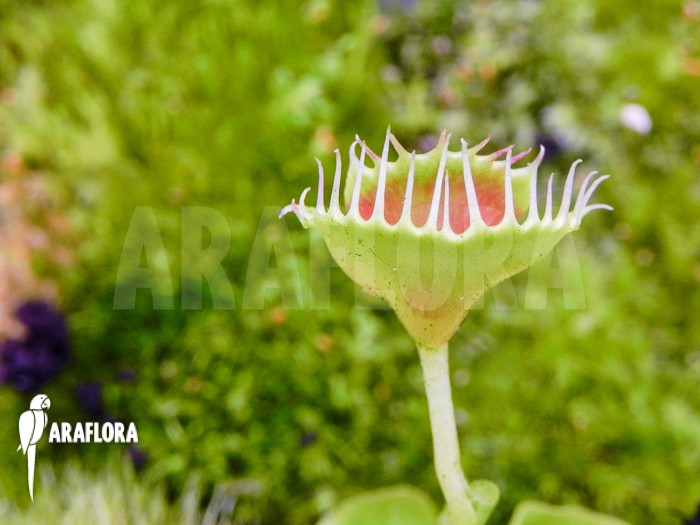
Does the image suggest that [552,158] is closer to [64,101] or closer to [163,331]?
[163,331]

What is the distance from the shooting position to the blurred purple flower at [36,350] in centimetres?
81

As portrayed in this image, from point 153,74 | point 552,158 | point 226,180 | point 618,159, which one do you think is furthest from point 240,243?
Result: point 618,159

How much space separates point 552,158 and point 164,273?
62 centimetres

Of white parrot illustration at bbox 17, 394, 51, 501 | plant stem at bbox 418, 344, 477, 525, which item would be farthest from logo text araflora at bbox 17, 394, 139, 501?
plant stem at bbox 418, 344, 477, 525

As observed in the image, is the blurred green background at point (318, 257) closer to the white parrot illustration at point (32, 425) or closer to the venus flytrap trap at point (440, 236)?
the white parrot illustration at point (32, 425)

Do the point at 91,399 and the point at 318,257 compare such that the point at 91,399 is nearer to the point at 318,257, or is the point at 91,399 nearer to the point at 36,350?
the point at 36,350

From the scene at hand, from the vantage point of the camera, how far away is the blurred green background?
0.84 metres

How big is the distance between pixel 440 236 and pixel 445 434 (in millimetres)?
164

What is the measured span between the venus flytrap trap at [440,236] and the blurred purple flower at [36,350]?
1.94 ft

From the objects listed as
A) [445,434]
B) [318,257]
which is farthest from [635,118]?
[445,434]

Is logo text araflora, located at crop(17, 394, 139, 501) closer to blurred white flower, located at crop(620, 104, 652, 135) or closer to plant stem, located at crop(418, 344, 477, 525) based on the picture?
plant stem, located at crop(418, 344, 477, 525)

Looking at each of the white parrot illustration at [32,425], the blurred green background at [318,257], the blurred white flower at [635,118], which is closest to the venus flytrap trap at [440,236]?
the blurred green background at [318,257]

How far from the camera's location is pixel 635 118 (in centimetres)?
98

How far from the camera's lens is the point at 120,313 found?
2.91 ft
